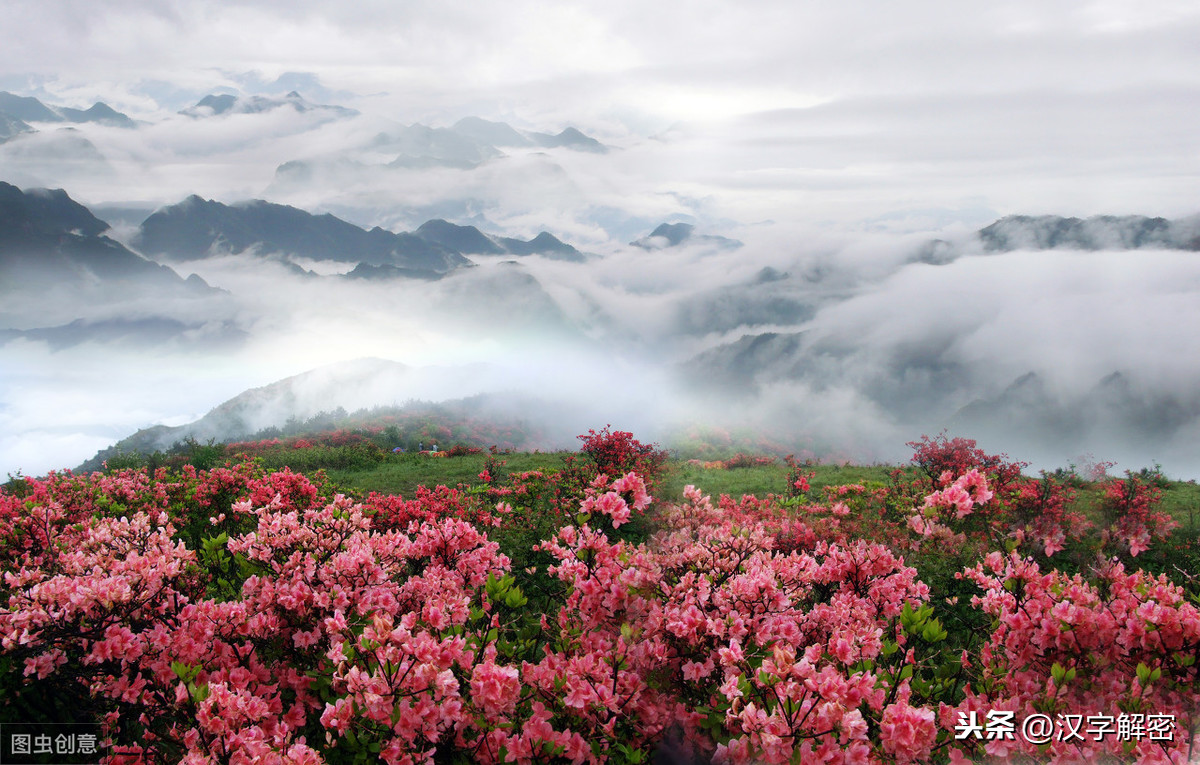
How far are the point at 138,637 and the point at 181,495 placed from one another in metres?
6.92

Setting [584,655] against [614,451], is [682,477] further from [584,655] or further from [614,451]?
[584,655]

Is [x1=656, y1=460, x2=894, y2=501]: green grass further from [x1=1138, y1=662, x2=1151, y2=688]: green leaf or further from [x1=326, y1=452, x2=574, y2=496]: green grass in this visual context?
[x1=1138, y1=662, x2=1151, y2=688]: green leaf

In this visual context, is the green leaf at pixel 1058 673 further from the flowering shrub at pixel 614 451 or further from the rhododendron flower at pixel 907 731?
the flowering shrub at pixel 614 451

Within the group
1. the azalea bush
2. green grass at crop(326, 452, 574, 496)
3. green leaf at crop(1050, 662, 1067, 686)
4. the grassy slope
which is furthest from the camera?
green grass at crop(326, 452, 574, 496)

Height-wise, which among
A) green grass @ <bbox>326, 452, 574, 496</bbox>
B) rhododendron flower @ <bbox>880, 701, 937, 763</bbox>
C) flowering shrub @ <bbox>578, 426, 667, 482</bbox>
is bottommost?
rhododendron flower @ <bbox>880, 701, 937, 763</bbox>

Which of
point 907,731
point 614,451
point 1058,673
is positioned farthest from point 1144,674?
point 614,451

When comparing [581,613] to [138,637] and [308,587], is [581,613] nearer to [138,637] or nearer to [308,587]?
[308,587]

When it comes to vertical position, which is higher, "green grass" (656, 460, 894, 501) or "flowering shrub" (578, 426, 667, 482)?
"flowering shrub" (578, 426, 667, 482)

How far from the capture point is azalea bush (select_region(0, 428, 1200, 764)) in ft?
8.98

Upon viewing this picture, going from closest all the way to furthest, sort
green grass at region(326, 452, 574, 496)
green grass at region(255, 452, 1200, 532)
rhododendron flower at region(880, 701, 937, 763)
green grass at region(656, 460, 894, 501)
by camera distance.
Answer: rhododendron flower at region(880, 701, 937, 763) → green grass at region(255, 452, 1200, 532) → green grass at region(656, 460, 894, 501) → green grass at region(326, 452, 574, 496)

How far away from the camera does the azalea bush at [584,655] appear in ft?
8.98

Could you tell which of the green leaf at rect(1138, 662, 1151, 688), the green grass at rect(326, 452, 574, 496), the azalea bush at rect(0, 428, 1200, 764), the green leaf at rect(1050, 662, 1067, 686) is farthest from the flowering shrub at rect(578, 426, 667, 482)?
the green leaf at rect(1138, 662, 1151, 688)

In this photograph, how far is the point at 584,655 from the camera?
128 inches

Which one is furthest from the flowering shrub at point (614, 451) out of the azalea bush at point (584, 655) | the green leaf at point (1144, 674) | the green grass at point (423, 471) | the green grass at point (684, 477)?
the green leaf at point (1144, 674)
